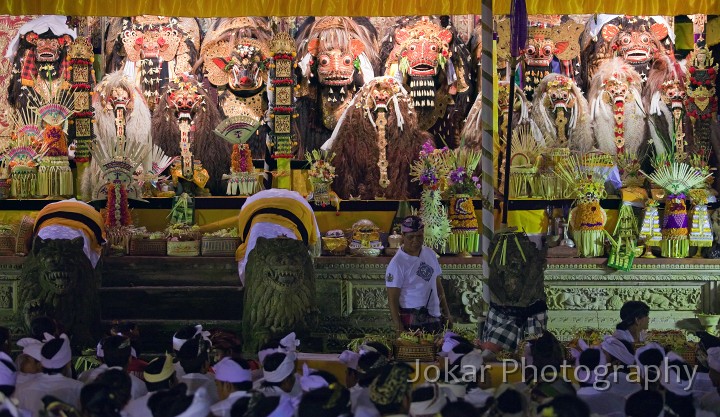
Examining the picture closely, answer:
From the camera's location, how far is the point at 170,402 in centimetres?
471

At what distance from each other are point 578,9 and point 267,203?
3.17m

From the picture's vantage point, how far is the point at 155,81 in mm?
11523

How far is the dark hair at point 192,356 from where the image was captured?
577 cm

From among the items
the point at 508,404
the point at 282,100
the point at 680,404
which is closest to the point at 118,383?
the point at 508,404

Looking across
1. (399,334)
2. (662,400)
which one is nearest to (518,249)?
(399,334)

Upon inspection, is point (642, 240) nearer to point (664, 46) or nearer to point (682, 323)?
point (682, 323)

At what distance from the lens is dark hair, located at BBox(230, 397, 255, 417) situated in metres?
4.64

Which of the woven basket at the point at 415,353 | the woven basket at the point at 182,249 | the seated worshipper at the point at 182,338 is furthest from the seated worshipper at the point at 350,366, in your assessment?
the woven basket at the point at 182,249

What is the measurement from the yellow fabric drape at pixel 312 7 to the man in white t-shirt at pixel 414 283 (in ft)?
7.61

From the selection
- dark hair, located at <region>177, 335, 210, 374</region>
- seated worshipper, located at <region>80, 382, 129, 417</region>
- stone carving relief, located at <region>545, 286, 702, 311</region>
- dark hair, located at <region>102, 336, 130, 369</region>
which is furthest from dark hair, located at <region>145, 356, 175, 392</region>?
stone carving relief, located at <region>545, 286, 702, 311</region>

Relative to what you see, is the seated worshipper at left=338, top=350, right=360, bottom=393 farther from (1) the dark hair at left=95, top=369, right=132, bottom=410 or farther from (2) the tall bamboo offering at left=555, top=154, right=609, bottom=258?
(2) the tall bamboo offering at left=555, top=154, right=609, bottom=258

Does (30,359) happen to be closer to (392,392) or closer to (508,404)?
(392,392)

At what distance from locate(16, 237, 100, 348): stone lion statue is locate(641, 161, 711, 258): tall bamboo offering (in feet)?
18.1

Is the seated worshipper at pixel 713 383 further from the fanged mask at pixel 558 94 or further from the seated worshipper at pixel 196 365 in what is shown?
the fanged mask at pixel 558 94
